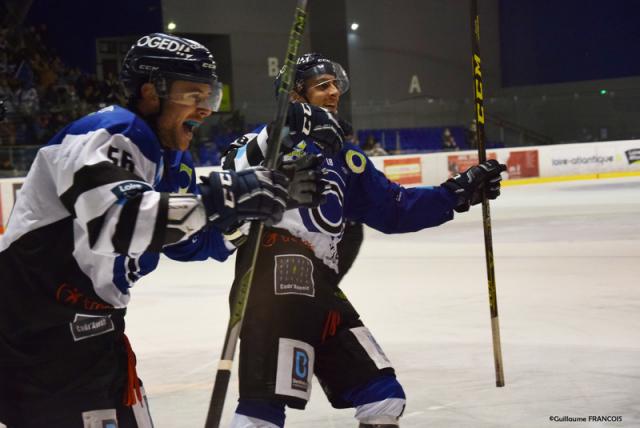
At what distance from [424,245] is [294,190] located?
7256 millimetres

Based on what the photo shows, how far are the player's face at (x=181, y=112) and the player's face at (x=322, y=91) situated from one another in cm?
94

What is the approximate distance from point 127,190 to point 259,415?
3.23 ft

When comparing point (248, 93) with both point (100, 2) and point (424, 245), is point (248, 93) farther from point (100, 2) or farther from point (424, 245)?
point (424, 245)

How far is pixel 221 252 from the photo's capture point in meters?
2.49

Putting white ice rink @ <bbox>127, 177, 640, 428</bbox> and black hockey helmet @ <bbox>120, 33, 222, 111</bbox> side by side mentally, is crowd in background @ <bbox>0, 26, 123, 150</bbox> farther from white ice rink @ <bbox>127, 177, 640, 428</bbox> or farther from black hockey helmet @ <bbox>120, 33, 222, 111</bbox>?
black hockey helmet @ <bbox>120, 33, 222, 111</bbox>

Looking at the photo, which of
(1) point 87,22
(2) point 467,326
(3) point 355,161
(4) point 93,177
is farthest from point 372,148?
(4) point 93,177

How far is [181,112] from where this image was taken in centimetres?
206

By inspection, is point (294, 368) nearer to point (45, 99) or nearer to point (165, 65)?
point (165, 65)

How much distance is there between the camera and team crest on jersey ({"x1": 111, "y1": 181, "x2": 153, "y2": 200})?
1733mm

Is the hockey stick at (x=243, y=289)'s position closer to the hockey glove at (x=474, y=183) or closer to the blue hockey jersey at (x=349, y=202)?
the blue hockey jersey at (x=349, y=202)

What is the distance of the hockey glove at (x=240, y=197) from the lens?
6.01ft

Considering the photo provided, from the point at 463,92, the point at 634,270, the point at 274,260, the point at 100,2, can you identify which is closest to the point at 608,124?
Result: the point at 463,92

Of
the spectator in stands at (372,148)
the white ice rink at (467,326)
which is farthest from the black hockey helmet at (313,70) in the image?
the spectator in stands at (372,148)

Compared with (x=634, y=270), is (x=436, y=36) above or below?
above
